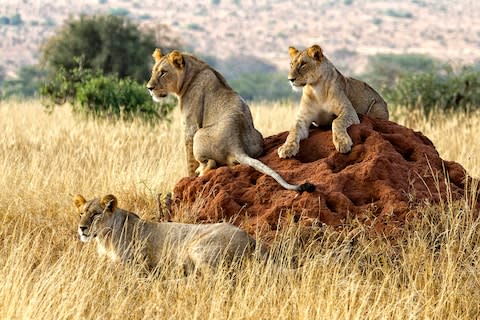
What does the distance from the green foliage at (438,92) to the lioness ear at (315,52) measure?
10703mm

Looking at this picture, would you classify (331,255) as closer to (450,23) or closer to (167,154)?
(167,154)

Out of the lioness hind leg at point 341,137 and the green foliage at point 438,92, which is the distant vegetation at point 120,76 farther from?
the lioness hind leg at point 341,137

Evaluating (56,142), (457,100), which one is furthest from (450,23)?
(56,142)

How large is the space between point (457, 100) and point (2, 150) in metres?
9.90

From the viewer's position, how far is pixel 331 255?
6754mm

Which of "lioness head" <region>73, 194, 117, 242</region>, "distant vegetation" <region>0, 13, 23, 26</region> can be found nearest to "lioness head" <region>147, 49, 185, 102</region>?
"lioness head" <region>73, 194, 117, 242</region>

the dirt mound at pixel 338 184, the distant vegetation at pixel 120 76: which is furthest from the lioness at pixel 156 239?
the distant vegetation at pixel 120 76

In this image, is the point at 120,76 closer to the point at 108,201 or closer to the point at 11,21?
the point at 108,201

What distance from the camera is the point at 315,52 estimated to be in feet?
27.0

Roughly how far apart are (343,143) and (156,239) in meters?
1.78

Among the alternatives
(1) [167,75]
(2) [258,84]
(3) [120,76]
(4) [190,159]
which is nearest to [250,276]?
(4) [190,159]

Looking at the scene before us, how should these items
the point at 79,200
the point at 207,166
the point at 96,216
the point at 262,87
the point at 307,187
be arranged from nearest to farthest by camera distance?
the point at 96,216
the point at 79,200
the point at 307,187
the point at 207,166
the point at 262,87

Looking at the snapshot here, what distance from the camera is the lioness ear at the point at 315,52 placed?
8.21 metres

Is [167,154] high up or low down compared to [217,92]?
down
